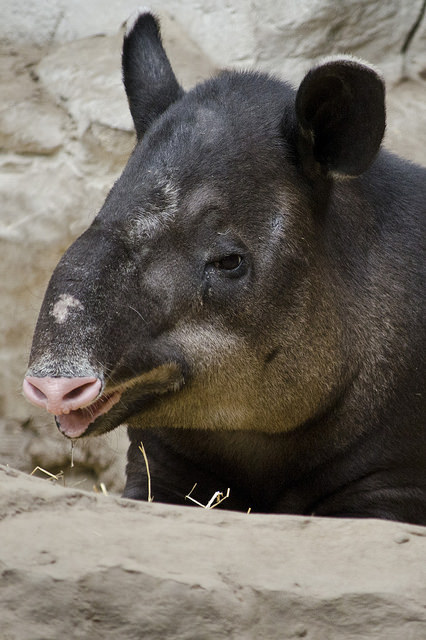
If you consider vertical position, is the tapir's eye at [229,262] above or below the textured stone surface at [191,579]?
below

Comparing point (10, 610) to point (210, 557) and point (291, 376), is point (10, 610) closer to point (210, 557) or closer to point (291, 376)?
point (210, 557)

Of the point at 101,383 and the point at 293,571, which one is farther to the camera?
the point at 101,383

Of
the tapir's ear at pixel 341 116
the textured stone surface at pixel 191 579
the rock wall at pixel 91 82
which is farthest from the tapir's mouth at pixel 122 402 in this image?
the rock wall at pixel 91 82

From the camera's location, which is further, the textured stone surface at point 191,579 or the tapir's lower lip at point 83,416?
the tapir's lower lip at point 83,416

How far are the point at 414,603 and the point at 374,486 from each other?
8.26 ft

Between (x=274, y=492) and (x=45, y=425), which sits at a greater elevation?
(x=274, y=492)

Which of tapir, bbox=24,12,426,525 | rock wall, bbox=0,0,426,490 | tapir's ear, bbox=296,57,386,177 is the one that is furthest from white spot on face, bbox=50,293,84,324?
rock wall, bbox=0,0,426,490

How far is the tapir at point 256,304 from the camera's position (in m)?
4.73

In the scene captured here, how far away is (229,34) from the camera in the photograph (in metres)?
9.06

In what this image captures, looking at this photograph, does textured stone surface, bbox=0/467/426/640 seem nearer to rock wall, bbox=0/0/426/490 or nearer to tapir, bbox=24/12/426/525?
tapir, bbox=24/12/426/525

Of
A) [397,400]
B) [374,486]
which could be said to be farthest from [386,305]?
[374,486]

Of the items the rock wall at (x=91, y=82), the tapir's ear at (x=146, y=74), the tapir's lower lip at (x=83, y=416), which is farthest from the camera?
the rock wall at (x=91, y=82)

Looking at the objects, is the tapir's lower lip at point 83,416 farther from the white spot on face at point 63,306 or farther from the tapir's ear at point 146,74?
the tapir's ear at point 146,74

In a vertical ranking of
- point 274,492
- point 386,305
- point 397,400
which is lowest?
point 274,492
